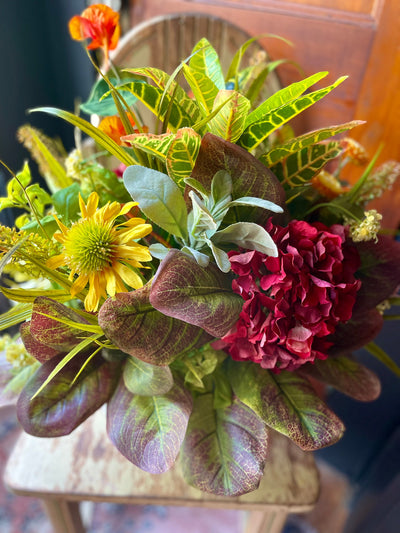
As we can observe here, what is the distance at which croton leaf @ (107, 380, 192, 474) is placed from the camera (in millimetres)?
347

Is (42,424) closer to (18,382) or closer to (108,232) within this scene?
(18,382)

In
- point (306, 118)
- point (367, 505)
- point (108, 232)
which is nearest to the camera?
point (108, 232)

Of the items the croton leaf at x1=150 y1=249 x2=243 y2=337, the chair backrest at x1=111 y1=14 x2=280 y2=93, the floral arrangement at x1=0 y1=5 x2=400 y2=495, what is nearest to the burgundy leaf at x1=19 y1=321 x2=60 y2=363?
the floral arrangement at x1=0 y1=5 x2=400 y2=495

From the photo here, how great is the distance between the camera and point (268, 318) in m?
0.32

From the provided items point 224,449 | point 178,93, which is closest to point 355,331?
point 224,449

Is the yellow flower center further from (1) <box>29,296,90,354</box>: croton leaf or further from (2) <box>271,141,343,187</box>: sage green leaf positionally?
(2) <box>271,141,343,187</box>: sage green leaf

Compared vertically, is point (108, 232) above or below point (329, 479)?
above

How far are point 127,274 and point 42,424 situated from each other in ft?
0.51

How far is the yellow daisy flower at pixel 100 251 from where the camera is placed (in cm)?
30

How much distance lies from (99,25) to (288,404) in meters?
0.35

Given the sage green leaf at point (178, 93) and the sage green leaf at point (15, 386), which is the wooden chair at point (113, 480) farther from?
the sage green leaf at point (178, 93)

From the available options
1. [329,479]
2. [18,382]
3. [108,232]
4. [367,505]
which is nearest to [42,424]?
[18,382]

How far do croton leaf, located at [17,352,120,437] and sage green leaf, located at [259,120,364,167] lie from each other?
227 millimetres

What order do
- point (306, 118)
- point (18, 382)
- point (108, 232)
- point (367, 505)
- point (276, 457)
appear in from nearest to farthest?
point (108, 232) < point (18, 382) < point (276, 457) < point (367, 505) < point (306, 118)
